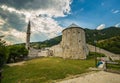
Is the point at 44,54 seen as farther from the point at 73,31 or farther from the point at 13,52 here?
the point at 73,31

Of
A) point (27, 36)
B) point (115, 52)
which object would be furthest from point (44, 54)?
point (115, 52)

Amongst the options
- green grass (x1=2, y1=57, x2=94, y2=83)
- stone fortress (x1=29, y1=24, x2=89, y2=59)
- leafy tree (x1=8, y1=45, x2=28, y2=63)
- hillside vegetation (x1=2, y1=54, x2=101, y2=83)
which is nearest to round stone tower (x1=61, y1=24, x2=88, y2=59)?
stone fortress (x1=29, y1=24, x2=89, y2=59)

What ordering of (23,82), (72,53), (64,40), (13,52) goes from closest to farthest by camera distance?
(23,82) → (72,53) → (64,40) → (13,52)

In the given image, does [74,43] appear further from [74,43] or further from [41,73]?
[41,73]

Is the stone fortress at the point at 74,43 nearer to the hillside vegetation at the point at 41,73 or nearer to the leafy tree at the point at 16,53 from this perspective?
the hillside vegetation at the point at 41,73

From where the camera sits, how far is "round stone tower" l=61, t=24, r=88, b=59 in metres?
50.2

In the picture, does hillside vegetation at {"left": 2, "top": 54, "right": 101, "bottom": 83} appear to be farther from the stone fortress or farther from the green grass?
the stone fortress

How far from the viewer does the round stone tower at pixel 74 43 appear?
50188 millimetres

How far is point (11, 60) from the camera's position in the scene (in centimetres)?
5991

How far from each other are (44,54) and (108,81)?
61735 millimetres

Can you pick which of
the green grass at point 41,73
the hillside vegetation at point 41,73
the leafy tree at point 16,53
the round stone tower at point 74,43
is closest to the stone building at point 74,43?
the round stone tower at point 74,43

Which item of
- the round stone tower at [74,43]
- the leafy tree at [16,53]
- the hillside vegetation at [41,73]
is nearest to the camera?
the hillside vegetation at [41,73]

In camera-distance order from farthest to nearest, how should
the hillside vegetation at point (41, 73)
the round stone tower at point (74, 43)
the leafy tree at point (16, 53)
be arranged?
the leafy tree at point (16, 53), the round stone tower at point (74, 43), the hillside vegetation at point (41, 73)

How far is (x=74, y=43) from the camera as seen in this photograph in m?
51.1
